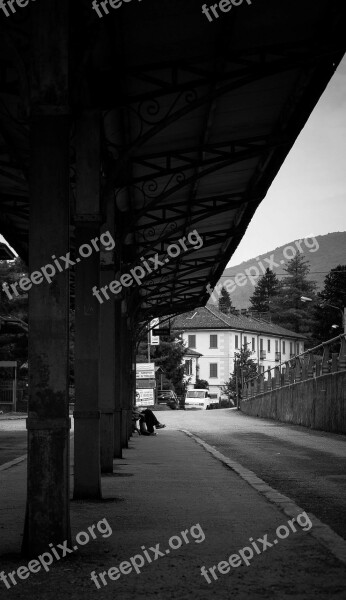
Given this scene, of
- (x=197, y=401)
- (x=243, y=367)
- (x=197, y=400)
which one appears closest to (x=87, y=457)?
(x=197, y=401)

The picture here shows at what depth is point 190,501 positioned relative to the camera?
10.2 m

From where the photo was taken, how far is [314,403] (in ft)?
105

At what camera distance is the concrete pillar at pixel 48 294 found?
261 inches

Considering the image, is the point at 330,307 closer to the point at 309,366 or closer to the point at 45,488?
the point at 309,366

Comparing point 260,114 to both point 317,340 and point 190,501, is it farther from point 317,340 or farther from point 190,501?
point 317,340

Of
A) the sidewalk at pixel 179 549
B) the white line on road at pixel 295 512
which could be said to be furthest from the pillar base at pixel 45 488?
the white line on road at pixel 295 512

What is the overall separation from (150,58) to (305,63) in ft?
5.54

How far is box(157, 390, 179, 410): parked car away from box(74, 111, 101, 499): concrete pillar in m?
72.1

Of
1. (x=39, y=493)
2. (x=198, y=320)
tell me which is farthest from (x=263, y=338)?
(x=39, y=493)

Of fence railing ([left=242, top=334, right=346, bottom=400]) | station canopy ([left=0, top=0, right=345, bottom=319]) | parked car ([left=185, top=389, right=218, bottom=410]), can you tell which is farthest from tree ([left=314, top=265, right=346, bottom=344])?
station canopy ([left=0, top=0, right=345, bottom=319])

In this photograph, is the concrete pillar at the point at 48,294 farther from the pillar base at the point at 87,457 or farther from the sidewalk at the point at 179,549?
the pillar base at the point at 87,457

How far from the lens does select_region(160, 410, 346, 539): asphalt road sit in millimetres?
10211

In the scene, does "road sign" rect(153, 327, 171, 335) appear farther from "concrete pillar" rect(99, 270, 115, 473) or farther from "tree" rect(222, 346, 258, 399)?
"tree" rect(222, 346, 258, 399)

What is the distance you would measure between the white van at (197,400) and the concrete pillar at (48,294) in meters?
83.3
